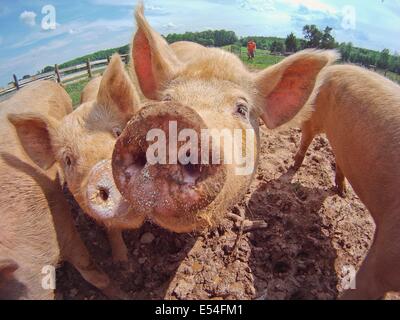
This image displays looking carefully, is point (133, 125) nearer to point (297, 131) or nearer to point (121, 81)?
point (121, 81)

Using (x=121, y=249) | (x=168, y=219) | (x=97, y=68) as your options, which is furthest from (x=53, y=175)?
(x=97, y=68)

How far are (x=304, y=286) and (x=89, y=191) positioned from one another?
2602mm

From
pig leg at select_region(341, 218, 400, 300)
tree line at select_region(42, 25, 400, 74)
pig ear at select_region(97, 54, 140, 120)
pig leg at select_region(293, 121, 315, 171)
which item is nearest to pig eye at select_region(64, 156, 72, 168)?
pig ear at select_region(97, 54, 140, 120)

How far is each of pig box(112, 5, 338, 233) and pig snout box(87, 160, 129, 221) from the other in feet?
2.01

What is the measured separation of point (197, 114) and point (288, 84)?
2263mm

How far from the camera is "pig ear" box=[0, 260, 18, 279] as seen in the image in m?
2.94

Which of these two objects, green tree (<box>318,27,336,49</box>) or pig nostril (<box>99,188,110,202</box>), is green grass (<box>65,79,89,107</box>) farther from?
green tree (<box>318,27,336,49</box>)

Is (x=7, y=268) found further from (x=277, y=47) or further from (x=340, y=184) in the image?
(x=277, y=47)

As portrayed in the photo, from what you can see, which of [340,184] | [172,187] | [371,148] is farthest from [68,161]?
[340,184]

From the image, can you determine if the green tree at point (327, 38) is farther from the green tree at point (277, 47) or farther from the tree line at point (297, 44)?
the green tree at point (277, 47)

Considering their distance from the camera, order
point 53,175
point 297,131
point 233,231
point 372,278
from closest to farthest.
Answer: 1. point 372,278
2. point 53,175
3. point 233,231
4. point 297,131

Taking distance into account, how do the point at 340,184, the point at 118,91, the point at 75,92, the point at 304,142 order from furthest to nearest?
1. the point at 75,92
2. the point at 304,142
3. the point at 340,184
4. the point at 118,91

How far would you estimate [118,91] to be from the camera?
3.90 m

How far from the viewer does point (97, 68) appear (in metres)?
27.7
